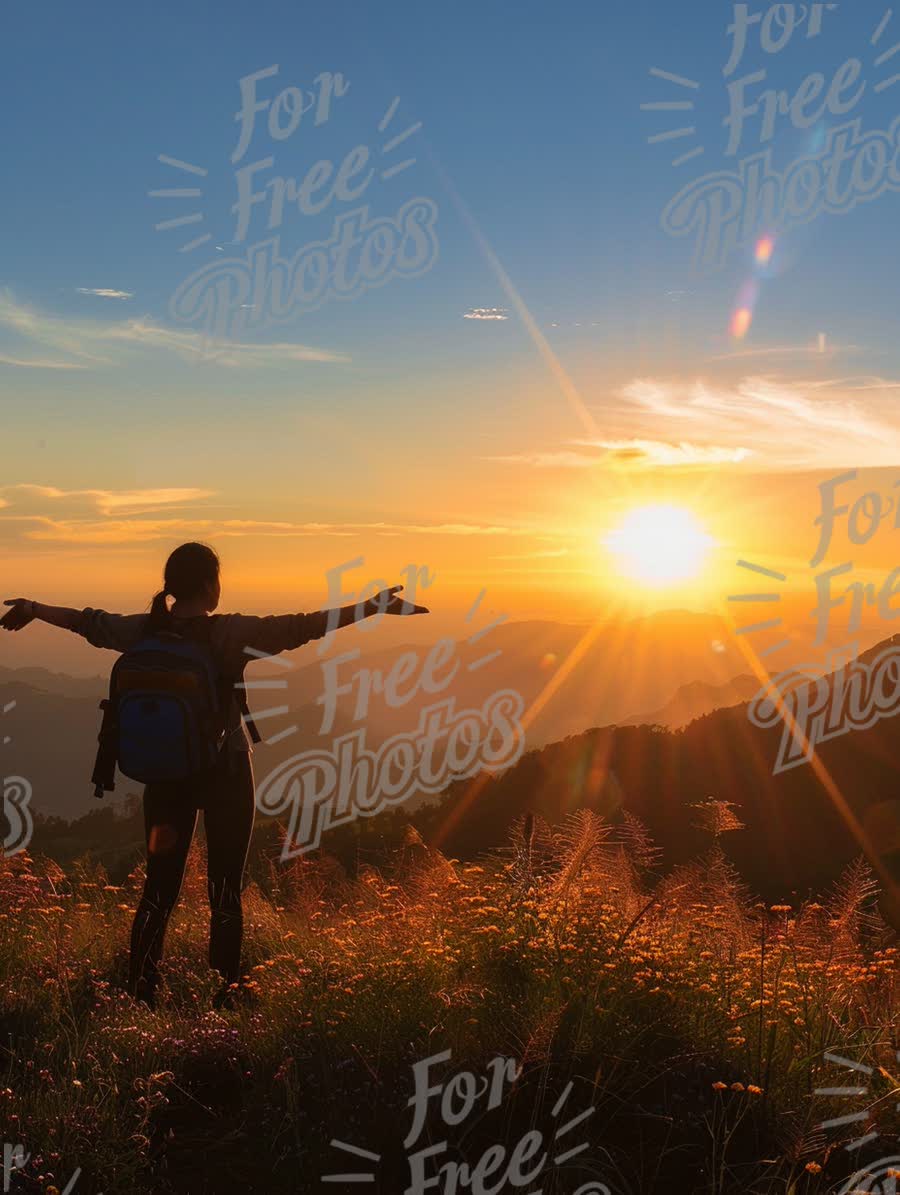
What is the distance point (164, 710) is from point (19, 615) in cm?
128

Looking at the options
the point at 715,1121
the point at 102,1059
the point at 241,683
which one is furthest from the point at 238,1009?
the point at 715,1121

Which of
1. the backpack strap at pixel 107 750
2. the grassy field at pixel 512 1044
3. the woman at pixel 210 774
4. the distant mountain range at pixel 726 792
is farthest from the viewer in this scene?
the distant mountain range at pixel 726 792

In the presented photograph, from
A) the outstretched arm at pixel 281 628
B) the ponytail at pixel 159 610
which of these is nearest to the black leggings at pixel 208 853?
the outstretched arm at pixel 281 628

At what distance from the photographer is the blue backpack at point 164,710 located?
5.15 meters

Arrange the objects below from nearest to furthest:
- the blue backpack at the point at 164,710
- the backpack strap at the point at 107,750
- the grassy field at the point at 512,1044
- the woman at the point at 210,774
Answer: the grassy field at the point at 512,1044 → the blue backpack at the point at 164,710 → the backpack strap at the point at 107,750 → the woman at the point at 210,774

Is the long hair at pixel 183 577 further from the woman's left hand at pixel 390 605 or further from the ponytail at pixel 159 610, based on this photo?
the woman's left hand at pixel 390 605

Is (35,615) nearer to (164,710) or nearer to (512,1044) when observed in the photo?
(164,710)

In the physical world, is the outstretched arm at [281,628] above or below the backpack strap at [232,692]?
above

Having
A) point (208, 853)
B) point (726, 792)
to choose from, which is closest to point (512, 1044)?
point (208, 853)

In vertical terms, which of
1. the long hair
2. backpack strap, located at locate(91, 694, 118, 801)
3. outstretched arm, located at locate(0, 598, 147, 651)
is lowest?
backpack strap, located at locate(91, 694, 118, 801)

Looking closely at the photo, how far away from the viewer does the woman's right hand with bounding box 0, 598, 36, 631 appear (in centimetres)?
575

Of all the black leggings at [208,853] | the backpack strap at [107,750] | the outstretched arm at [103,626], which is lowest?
the black leggings at [208,853]

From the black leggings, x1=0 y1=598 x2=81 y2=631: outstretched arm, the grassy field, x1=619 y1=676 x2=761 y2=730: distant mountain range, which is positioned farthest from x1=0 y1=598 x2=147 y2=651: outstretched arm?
x1=619 y1=676 x2=761 y2=730: distant mountain range

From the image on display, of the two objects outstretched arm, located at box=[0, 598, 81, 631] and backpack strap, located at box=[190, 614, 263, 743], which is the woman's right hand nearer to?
outstretched arm, located at box=[0, 598, 81, 631]
